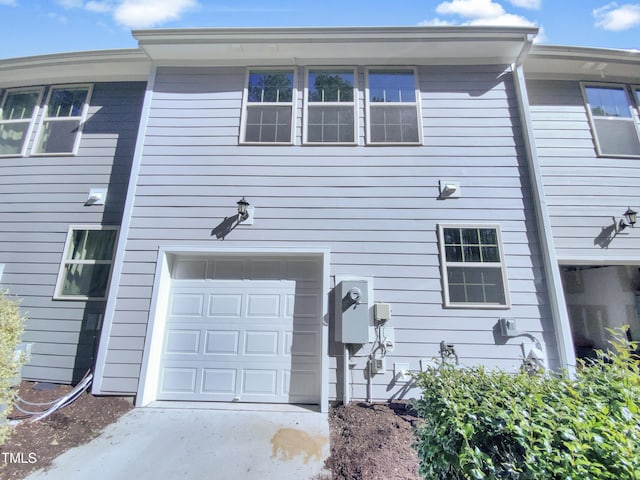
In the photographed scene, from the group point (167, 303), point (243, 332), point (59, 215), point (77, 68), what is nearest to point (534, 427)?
point (243, 332)

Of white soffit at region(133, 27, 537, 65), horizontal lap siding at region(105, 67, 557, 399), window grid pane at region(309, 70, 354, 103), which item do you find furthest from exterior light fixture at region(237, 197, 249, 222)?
white soffit at region(133, 27, 537, 65)

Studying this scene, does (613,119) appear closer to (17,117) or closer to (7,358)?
(7,358)

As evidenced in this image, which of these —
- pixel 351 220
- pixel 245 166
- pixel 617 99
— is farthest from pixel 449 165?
pixel 617 99

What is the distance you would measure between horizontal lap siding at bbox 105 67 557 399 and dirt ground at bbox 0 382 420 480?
35 centimetres

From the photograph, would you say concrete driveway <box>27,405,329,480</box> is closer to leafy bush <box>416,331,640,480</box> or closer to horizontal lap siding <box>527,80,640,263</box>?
leafy bush <box>416,331,640,480</box>

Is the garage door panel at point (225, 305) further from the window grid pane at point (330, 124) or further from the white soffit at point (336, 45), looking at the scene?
the white soffit at point (336, 45)

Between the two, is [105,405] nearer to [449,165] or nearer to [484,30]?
[449,165]

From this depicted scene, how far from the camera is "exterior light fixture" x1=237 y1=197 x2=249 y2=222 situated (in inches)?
167

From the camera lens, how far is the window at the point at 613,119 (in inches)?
194

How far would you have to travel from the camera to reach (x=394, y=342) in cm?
390

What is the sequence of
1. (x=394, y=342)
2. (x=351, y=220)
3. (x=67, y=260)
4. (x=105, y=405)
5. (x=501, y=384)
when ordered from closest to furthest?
1. (x=501, y=384)
2. (x=105, y=405)
3. (x=394, y=342)
4. (x=351, y=220)
5. (x=67, y=260)

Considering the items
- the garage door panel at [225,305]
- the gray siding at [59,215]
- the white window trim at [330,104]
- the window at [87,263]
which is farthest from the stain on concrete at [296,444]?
the white window trim at [330,104]

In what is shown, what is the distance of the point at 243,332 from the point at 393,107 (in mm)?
4367

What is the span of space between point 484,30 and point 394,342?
505 centimetres
